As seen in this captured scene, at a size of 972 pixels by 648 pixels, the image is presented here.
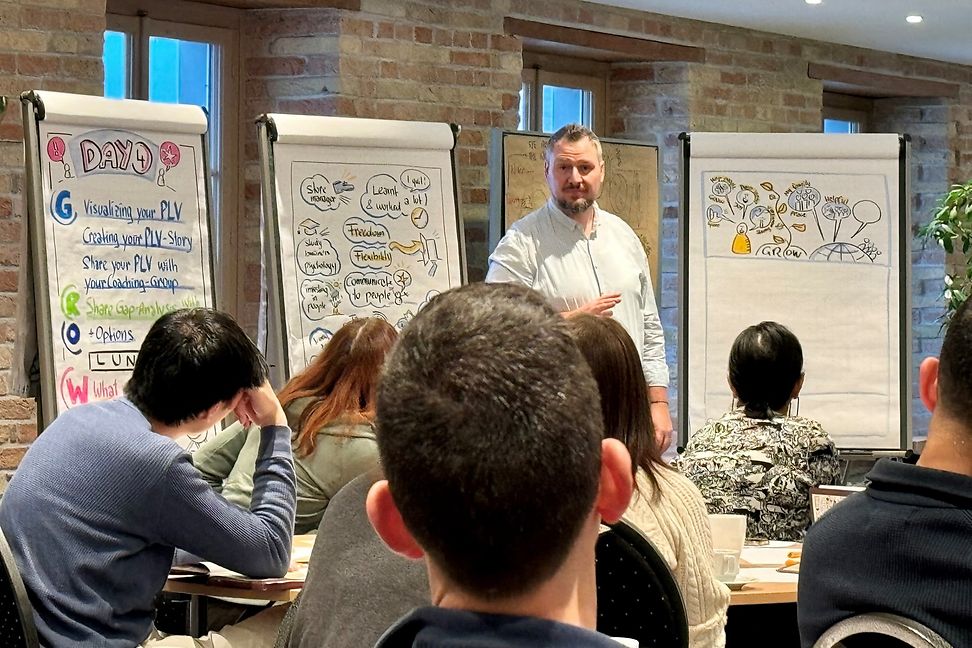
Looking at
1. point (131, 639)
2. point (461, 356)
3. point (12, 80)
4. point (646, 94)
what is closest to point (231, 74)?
point (12, 80)

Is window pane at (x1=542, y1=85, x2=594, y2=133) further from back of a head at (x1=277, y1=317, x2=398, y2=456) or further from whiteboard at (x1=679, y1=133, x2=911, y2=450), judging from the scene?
back of a head at (x1=277, y1=317, x2=398, y2=456)

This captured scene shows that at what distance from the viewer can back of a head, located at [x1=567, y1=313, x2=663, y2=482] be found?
2.11m

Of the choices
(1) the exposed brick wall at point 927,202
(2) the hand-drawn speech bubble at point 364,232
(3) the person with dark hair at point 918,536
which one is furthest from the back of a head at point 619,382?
(1) the exposed brick wall at point 927,202

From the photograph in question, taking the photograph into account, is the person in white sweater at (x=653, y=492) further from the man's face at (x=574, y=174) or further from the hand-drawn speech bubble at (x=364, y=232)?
the hand-drawn speech bubble at (x=364, y=232)

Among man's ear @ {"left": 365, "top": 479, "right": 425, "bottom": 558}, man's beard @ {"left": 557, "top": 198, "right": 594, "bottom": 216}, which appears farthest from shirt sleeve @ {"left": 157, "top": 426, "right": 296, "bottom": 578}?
man's beard @ {"left": 557, "top": 198, "right": 594, "bottom": 216}

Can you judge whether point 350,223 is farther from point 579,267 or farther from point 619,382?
point 619,382

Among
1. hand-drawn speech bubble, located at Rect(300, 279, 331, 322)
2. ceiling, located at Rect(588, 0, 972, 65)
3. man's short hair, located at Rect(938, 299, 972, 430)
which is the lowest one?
hand-drawn speech bubble, located at Rect(300, 279, 331, 322)

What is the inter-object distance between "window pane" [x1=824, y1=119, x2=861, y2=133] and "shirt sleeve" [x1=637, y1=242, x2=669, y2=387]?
3304mm

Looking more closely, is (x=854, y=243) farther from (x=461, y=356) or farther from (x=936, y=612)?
(x=461, y=356)

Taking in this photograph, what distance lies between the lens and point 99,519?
2.31 meters

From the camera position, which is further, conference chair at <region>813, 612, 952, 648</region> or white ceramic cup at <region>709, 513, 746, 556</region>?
white ceramic cup at <region>709, 513, 746, 556</region>

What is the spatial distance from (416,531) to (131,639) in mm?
1684

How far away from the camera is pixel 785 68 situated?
6742 millimetres

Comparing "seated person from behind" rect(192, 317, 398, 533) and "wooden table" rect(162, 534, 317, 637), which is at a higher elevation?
"seated person from behind" rect(192, 317, 398, 533)
